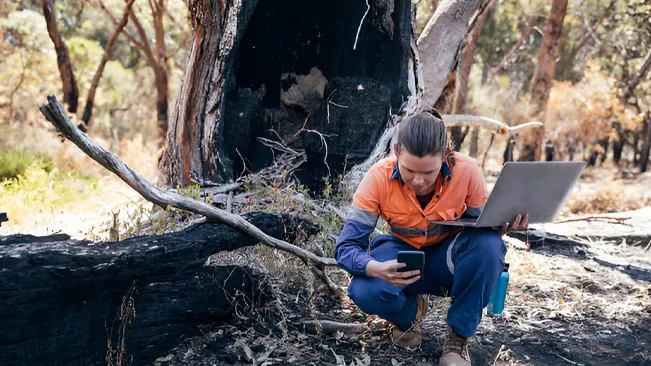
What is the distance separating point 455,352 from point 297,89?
332 cm

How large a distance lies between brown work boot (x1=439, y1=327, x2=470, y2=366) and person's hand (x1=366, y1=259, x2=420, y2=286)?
17.5 inches

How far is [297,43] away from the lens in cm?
574

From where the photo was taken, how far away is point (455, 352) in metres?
3.12

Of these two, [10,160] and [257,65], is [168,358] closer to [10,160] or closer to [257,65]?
[257,65]

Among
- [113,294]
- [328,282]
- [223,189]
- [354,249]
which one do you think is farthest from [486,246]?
[223,189]

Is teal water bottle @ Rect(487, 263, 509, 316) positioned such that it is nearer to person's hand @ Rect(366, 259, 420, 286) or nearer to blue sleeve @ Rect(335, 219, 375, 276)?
person's hand @ Rect(366, 259, 420, 286)

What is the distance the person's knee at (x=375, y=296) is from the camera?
305 centimetres

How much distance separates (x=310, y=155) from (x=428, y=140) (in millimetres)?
2963

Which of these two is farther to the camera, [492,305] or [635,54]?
[635,54]

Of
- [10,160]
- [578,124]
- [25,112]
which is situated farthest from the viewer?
[578,124]

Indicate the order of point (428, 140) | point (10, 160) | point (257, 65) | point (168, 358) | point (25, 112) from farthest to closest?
point (25, 112)
point (10, 160)
point (257, 65)
point (168, 358)
point (428, 140)

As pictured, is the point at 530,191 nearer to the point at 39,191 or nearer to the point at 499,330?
the point at 499,330

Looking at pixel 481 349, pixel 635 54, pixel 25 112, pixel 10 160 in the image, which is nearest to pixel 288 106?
pixel 481 349

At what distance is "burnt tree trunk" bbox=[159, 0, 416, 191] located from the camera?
17.6 feet
